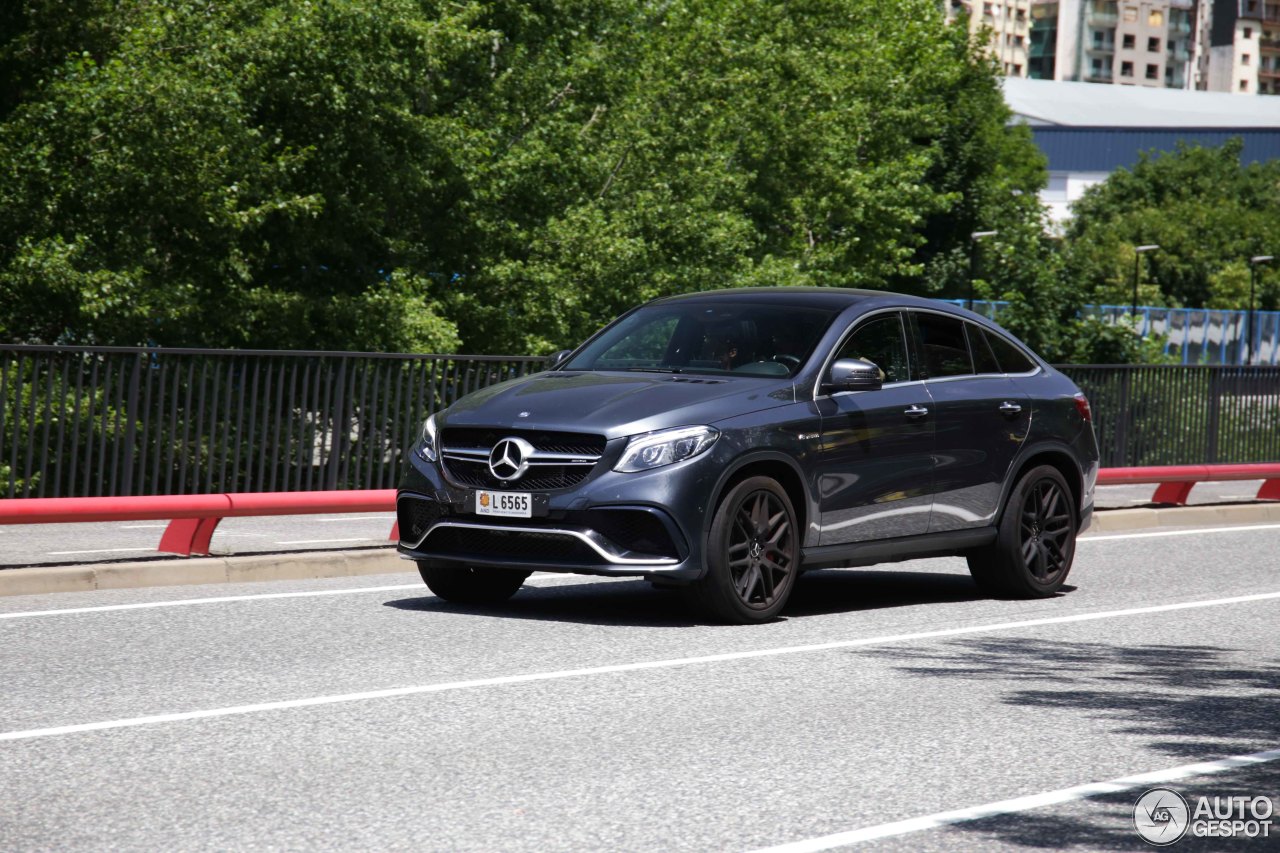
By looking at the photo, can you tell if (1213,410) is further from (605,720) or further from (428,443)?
(605,720)

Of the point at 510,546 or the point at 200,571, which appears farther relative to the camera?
the point at 200,571

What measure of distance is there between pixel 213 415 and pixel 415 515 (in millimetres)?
4372

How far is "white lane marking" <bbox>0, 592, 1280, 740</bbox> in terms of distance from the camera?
6434mm

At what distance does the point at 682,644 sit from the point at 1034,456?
11.0 ft

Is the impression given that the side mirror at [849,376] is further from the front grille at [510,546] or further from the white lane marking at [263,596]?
the white lane marking at [263,596]

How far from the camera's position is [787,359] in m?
9.88

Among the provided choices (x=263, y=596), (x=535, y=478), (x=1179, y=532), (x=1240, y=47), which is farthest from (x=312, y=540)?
(x=1240, y=47)

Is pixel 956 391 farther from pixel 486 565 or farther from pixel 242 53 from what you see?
pixel 242 53

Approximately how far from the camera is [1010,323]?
51.3 meters

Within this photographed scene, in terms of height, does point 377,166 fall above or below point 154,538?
above

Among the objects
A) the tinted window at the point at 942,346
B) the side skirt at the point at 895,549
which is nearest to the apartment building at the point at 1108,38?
the tinted window at the point at 942,346

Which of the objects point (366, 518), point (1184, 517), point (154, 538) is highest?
point (154, 538)

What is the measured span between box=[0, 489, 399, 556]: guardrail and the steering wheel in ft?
12.0

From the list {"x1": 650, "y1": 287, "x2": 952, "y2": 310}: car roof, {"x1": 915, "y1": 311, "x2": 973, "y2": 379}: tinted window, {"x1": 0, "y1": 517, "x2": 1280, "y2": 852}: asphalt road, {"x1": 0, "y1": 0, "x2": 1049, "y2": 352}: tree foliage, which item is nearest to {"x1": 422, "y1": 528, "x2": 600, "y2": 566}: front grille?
{"x1": 0, "y1": 517, "x2": 1280, "y2": 852}: asphalt road
